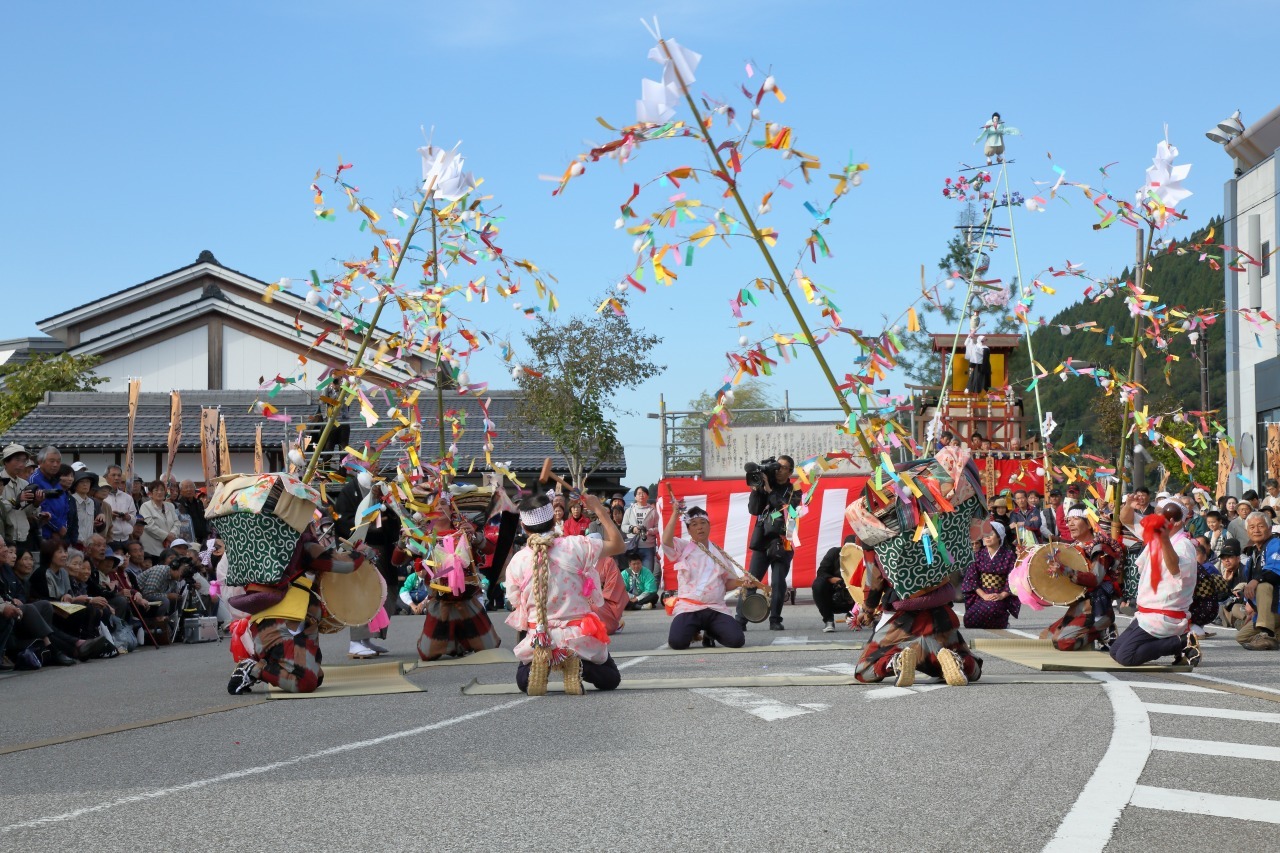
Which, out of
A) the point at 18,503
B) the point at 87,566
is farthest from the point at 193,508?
the point at 18,503

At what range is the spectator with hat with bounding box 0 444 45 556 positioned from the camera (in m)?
13.2

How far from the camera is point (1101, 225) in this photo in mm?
11297

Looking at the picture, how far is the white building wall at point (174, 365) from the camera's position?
112 feet

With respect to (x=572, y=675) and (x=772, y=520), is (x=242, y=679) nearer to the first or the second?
(x=572, y=675)

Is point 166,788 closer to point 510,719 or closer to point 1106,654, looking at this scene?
point 510,719

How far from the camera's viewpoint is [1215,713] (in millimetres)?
7871

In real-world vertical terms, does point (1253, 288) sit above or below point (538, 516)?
above

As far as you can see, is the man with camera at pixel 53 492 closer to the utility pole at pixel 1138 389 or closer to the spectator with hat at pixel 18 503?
the spectator with hat at pixel 18 503

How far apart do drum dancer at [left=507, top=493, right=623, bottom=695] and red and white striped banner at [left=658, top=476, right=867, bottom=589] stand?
12.0 meters

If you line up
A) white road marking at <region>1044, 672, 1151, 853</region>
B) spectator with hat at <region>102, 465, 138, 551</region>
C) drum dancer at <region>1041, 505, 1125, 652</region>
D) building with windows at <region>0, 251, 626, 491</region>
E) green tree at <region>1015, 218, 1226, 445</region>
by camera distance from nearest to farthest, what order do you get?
white road marking at <region>1044, 672, 1151, 853</region>, drum dancer at <region>1041, 505, 1125, 652</region>, spectator with hat at <region>102, 465, 138, 551</region>, building with windows at <region>0, 251, 626, 491</region>, green tree at <region>1015, 218, 1226, 445</region>

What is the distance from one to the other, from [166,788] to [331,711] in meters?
2.76

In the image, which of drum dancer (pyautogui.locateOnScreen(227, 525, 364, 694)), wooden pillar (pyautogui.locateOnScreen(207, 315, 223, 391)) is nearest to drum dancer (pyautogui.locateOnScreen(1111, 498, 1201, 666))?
drum dancer (pyautogui.locateOnScreen(227, 525, 364, 694))

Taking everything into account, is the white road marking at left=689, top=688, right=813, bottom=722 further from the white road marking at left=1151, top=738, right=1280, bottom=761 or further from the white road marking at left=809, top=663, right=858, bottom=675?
the white road marking at left=1151, top=738, right=1280, bottom=761

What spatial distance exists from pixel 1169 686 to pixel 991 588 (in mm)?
4782
